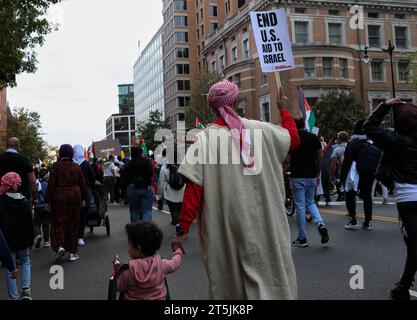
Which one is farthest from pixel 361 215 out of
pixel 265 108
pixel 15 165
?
pixel 265 108

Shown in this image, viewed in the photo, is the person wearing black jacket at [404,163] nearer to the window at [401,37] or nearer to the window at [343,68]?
the window at [343,68]

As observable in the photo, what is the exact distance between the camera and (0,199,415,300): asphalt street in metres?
5.18

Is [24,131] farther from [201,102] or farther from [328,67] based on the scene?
[328,67]

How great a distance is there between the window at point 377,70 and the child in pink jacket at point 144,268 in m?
49.8

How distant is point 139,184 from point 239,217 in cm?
556

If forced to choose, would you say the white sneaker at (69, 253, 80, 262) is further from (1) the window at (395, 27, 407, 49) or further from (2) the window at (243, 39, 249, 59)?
(1) the window at (395, 27, 407, 49)

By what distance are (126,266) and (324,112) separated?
122 feet

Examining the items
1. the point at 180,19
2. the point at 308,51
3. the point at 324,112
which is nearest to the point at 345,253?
the point at 324,112

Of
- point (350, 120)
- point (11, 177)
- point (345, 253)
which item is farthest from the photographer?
point (350, 120)

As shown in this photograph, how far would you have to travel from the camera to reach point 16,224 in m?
5.30

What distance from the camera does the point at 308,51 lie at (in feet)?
147

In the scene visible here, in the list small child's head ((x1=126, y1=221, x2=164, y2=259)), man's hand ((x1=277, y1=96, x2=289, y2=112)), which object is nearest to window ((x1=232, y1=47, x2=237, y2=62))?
man's hand ((x1=277, y1=96, x2=289, y2=112))

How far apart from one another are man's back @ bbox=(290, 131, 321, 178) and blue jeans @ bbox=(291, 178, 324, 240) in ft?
0.34
